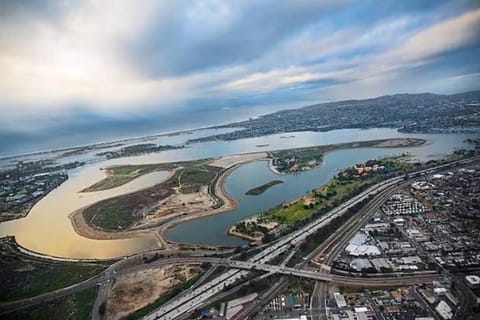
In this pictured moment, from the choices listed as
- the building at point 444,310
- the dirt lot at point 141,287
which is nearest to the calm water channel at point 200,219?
the dirt lot at point 141,287

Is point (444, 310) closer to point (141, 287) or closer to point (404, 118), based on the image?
point (141, 287)

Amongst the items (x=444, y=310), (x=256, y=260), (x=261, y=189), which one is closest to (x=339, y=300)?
(x=444, y=310)

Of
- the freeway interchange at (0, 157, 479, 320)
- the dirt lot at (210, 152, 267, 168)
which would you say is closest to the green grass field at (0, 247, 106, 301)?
the freeway interchange at (0, 157, 479, 320)

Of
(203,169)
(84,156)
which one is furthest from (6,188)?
(84,156)

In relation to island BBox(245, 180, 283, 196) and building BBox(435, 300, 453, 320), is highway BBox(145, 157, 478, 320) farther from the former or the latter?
island BBox(245, 180, 283, 196)

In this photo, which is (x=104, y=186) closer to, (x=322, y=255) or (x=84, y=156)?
(x=322, y=255)
